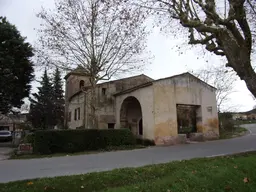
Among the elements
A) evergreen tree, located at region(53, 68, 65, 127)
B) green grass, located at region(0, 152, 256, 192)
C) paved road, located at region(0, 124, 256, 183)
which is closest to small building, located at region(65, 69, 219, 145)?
evergreen tree, located at region(53, 68, 65, 127)

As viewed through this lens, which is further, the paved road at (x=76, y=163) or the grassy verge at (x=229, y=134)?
the grassy verge at (x=229, y=134)

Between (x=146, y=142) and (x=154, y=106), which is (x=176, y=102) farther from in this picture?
(x=146, y=142)

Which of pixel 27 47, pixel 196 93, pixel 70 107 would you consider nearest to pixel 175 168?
pixel 196 93

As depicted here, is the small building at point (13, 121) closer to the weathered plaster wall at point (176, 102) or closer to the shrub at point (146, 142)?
the shrub at point (146, 142)

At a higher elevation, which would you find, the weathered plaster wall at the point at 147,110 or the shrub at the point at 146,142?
the weathered plaster wall at the point at 147,110

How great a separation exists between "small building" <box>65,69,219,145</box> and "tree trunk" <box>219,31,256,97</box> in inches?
445

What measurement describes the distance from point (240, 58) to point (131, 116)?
18.9 m

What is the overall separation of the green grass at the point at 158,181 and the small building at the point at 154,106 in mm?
11584

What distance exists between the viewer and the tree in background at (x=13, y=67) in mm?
20906

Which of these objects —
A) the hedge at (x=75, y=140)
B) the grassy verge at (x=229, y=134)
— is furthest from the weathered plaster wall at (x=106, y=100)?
the grassy verge at (x=229, y=134)

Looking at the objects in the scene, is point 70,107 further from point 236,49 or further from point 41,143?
point 236,49

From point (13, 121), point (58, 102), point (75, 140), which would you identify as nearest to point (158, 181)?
point (75, 140)

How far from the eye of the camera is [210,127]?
2284cm

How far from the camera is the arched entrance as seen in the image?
25.0 meters
